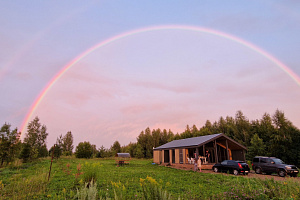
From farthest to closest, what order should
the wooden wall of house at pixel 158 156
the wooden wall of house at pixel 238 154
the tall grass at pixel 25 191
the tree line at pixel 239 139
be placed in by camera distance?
the wooden wall of house at pixel 158 156, the wooden wall of house at pixel 238 154, the tree line at pixel 239 139, the tall grass at pixel 25 191

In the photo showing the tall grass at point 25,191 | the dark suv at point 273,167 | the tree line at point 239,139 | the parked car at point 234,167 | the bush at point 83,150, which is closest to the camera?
the tall grass at point 25,191

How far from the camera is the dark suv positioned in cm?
1582

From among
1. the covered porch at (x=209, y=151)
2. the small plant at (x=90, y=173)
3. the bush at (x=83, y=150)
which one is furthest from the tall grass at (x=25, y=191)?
the bush at (x=83, y=150)

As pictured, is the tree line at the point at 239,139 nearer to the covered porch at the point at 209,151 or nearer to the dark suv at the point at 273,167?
the covered porch at the point at 209,151

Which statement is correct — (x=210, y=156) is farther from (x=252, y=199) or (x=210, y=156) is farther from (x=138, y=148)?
(x=138, y=148)

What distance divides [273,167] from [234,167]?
3.71 metres

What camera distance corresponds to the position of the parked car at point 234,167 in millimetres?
16703

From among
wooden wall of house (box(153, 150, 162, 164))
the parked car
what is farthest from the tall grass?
wooden wall of house (box(153, 150, 162, 164))

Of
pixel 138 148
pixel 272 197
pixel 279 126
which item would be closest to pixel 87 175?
pixel 272 197

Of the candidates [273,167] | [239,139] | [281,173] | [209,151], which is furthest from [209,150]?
[239,139]

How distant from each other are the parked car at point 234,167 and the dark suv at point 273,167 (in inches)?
94.3

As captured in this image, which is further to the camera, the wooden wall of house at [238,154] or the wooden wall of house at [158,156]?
the wooden wall of house at [158,156]

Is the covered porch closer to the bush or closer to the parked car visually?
the parked car

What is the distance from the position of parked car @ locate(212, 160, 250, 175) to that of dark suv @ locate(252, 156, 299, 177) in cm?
240
